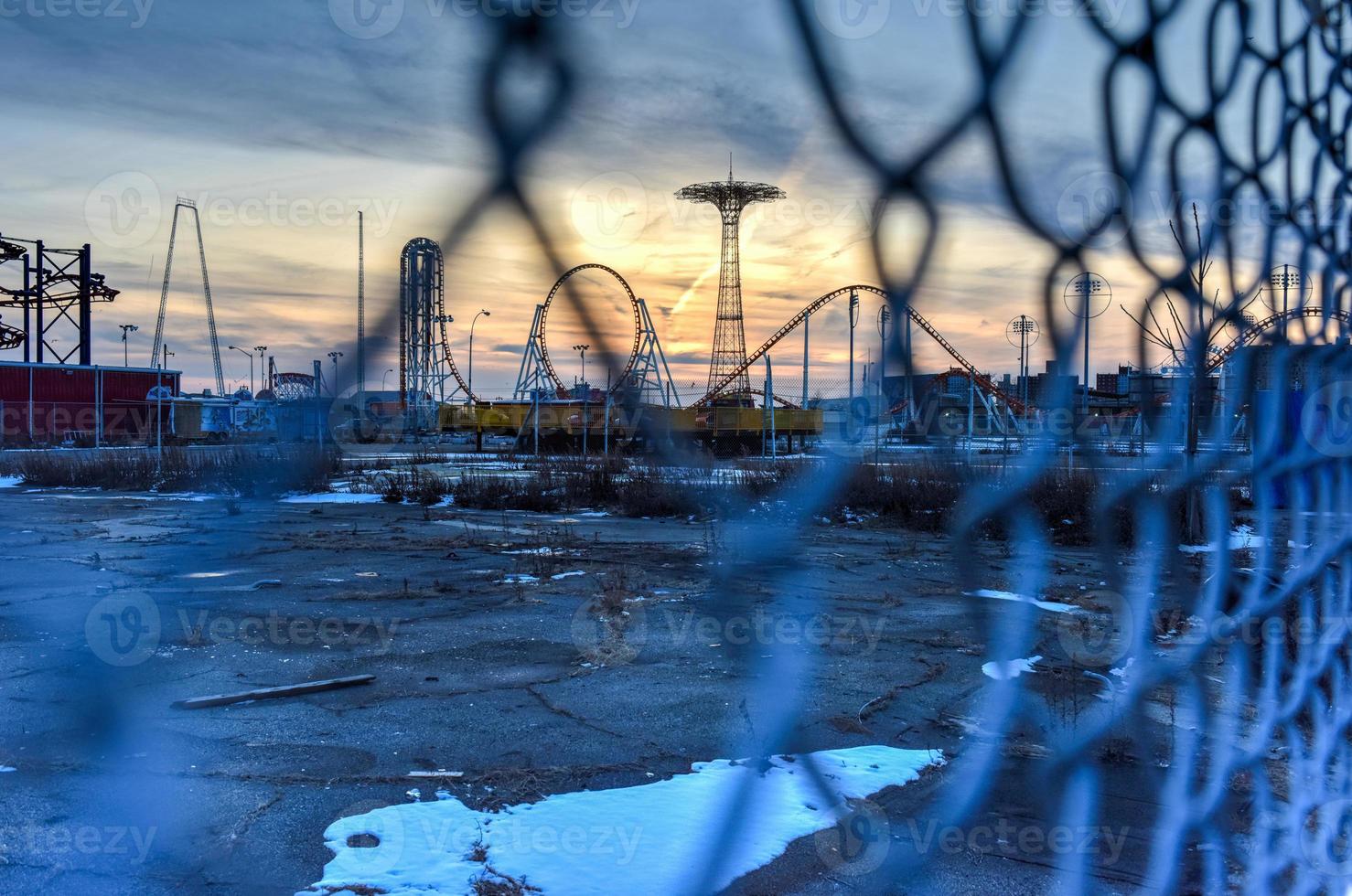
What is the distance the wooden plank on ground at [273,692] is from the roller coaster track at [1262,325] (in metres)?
3.59

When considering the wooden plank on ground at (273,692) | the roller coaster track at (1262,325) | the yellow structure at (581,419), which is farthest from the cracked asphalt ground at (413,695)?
the roller coaster track at (1262,325)

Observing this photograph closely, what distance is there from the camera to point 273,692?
4.00m

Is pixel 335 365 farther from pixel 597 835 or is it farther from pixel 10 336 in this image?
pixel 10 336

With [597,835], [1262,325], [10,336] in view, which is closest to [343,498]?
[597,835]

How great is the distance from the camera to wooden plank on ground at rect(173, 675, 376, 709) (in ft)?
12.6

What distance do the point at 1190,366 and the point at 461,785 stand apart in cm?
245

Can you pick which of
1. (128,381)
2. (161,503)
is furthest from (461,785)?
(128,381)

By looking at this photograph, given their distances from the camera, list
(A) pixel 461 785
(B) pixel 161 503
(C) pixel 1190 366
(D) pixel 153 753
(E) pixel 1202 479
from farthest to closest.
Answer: (B) pixel 161 503, (D) pixel 153 753, (A) pixel 461 785, (E) pixel 1202 479, (C) pixel 1190 366

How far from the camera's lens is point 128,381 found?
145 ft

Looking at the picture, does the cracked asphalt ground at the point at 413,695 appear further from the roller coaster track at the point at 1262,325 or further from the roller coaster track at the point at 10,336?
the roller coaster track at the point at 10,336

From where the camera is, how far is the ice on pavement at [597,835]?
7.80 ft

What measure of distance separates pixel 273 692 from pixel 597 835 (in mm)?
1965

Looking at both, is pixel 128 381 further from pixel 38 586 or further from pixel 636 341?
pixel 636 341

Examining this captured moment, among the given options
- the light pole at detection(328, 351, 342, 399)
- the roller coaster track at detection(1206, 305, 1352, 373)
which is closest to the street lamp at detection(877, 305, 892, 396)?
the light pole at detection(328, 351, 342, 399)
